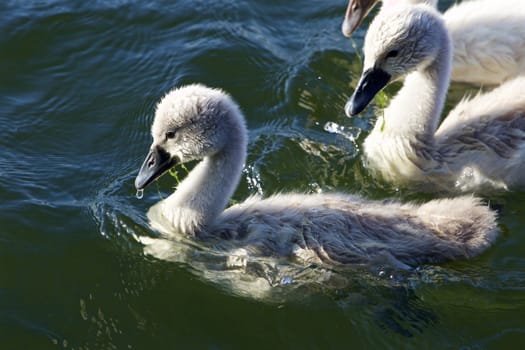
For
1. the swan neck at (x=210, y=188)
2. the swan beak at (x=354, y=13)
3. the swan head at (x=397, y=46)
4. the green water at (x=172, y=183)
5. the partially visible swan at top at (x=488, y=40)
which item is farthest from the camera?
the swan beak at (x=354, y=13)

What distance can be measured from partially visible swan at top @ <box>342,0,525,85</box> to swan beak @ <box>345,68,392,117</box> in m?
1.39

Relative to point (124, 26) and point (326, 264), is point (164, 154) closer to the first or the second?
point (326, 264)

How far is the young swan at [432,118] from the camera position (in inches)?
266

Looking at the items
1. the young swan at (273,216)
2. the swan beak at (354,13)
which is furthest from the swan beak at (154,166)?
the swan beak at (354,13)

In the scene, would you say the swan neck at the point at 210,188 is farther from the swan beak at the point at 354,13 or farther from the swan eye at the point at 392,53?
the swan beak at the point at 354,13

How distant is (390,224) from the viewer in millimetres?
5957

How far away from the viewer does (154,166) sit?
6.16 meters

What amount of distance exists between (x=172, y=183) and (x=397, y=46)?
2.08 m

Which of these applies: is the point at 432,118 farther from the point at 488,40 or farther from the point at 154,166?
the point at 154,166

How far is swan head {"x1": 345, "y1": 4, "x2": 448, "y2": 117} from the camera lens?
22.1ft

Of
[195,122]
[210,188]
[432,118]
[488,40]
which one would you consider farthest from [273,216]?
[488,40]

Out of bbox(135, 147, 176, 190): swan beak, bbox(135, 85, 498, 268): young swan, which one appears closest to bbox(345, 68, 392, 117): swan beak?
bbox(135, 85, 498, 268): young swan

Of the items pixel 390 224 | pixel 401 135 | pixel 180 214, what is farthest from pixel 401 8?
pixel 180 214

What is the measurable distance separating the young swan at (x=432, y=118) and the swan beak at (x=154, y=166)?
1.50m
